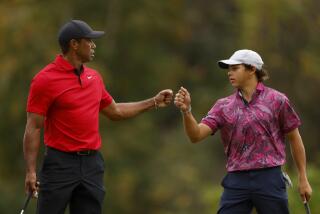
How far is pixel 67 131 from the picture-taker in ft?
29.7

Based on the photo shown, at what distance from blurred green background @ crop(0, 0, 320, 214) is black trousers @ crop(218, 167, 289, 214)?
15993mm

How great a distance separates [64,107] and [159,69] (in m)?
21.9

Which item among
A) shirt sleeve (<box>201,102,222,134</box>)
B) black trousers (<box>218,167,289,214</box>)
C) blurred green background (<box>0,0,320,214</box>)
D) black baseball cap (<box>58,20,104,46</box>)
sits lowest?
blurred green background (<box>0,0,320,214</box>)

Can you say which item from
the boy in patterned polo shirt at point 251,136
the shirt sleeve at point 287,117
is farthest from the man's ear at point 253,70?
the shirt sleeve at point 287,117

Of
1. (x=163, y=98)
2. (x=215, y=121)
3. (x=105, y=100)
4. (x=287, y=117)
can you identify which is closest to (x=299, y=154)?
(x=287, y=117)

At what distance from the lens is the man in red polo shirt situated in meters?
9.03

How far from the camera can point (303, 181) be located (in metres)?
9.40

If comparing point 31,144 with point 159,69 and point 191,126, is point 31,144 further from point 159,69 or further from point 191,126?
point 159,69

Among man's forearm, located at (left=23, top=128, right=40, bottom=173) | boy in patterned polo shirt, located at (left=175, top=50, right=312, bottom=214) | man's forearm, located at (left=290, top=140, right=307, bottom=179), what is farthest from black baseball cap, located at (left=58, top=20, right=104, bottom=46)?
man's forearm, located at (left=290, top=140, right=307, bottom=179)

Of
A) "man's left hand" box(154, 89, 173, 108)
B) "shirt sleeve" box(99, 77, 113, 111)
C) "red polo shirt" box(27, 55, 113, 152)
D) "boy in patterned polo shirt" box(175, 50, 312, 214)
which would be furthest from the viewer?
"man's left hand" box(154, 89, 173, 108)

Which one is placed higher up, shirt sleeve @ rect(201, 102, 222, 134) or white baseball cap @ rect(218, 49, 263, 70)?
white baseball cap @ rect(218, 49, 263, 70)

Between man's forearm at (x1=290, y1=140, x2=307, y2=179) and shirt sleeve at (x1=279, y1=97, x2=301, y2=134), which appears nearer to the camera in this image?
shirt sleeve at (x1=279, y1=97, x2=301, y2=134)

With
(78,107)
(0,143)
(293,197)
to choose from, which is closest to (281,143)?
(78,107)

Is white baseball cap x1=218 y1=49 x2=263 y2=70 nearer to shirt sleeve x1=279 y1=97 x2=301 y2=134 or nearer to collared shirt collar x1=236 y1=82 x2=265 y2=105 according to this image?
collared shirt collar x1=236 y1=82 x2=265 y2=105
